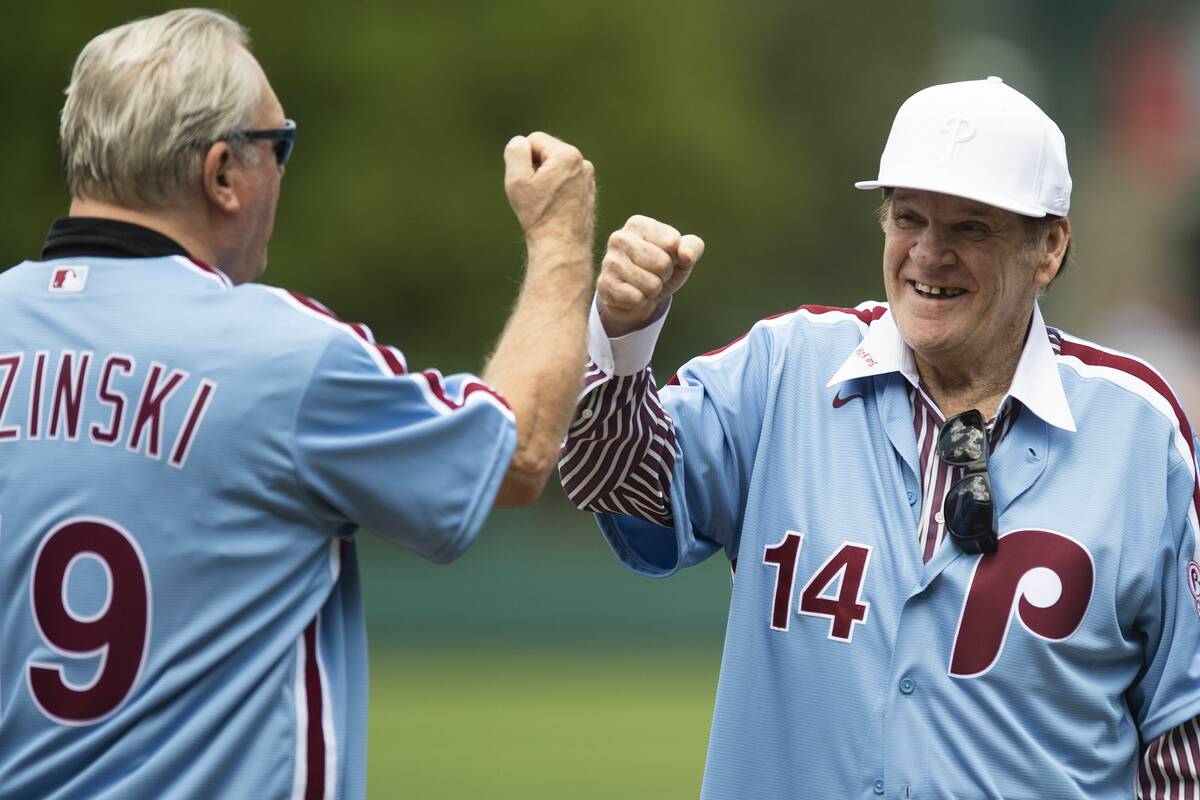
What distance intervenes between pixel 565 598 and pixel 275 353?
1433cm

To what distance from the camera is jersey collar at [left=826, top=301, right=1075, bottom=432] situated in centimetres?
410

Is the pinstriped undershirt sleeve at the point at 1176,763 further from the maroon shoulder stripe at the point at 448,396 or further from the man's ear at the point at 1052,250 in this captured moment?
the maroon shoulder stripe at the point at 448,396

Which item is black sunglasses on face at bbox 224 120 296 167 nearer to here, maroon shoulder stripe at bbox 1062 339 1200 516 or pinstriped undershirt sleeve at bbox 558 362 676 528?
pinstriped undershirt sleeve at bbox 558 362 676 528

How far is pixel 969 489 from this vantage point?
397 cm

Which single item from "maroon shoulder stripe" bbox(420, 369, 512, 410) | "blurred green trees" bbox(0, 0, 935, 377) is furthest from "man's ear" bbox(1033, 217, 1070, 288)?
"blurred green trees" bbox(0, 0, 935, 377)

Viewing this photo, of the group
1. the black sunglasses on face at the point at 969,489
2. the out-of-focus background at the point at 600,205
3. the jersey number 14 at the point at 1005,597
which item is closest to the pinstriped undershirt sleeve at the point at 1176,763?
the jersey number 14 at the point at 1005,597

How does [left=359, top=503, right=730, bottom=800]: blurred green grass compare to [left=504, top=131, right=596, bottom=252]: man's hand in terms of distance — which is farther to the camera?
[left=359, top=503, right=730, bottom=800]: blurred green grass

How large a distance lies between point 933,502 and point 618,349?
2.59 feet

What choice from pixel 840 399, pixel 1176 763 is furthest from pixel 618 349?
pixel 1176 763

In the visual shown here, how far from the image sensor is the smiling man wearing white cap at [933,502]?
390 centimetres

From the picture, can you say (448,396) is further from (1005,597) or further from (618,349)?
(1005,597)

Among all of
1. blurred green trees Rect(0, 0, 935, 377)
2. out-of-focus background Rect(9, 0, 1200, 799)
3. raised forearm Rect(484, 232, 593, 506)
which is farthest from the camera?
blurred green trees Rect(0, 0, 935, 377)

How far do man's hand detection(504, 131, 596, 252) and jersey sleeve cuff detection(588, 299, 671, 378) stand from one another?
0.32 metres

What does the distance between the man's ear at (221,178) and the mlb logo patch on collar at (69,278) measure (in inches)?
10.4
